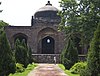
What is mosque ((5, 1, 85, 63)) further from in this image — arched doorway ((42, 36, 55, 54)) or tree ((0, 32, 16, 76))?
tree ((0, 32, 16, 76))

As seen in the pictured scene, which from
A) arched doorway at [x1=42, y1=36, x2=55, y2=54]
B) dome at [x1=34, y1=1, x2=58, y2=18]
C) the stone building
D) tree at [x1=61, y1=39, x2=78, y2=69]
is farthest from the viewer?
arched doorway at [x1=42, y1=36, x2=55, y2=54]

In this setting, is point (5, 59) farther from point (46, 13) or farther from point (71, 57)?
point (46, 13)

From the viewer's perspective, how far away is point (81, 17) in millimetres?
28625

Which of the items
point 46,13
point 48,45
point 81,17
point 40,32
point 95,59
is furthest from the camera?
point 48,45

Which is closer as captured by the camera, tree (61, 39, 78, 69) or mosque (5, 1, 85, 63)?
tree (61, 39, 78, 69)

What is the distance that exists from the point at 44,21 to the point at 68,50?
2099 centimetres

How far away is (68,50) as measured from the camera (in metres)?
24.4

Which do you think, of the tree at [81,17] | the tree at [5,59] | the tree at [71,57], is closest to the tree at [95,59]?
the tree at [5,59]

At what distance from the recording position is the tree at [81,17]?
28.3 meters

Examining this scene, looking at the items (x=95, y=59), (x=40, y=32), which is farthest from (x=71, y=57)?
(x=40, y=32)

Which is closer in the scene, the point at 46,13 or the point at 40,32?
the point at 40,32

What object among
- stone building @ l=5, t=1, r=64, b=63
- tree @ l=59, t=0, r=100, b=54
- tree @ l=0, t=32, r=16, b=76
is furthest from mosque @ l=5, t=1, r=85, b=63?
tree @ l=0, t=32, r=16, b=76

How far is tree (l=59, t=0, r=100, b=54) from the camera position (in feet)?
92.8

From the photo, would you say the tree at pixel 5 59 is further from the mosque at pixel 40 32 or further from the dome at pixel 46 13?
the dome at pixel 46 13
